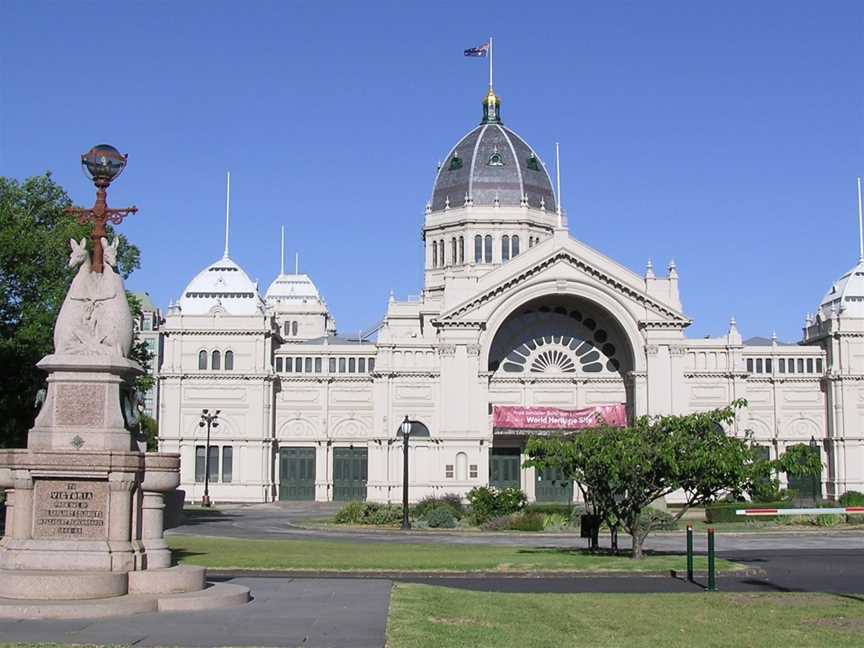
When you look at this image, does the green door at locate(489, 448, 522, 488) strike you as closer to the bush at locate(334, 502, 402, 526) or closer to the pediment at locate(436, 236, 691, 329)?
the pediment at locate(436, 236, 691, 329)

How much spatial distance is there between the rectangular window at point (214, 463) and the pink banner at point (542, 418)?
1887 centimetres

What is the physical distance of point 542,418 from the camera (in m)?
80.0

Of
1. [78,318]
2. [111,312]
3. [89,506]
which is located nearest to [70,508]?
[89,506]

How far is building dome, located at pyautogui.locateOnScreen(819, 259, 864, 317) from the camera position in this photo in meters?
83.8

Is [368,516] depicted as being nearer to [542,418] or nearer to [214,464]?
[542,418]

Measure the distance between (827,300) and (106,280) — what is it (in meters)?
75.6

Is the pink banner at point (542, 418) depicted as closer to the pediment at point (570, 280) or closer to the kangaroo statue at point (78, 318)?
the pediment at point (570, 280)

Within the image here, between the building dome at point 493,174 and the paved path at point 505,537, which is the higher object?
the building dome at point 493,174

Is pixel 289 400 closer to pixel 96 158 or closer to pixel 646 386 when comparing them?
pixel 646 386

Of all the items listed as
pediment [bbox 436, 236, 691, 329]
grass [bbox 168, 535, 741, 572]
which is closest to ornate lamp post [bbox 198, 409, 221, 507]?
pediment [bbox 436, 236, 691, 329]

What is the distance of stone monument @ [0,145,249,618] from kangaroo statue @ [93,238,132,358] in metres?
0.02

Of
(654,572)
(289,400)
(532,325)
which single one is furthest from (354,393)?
(654,572)

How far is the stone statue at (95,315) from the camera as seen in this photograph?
19625 millimetres

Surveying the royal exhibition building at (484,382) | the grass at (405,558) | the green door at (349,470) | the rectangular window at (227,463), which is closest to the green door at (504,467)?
the royal exhibition building at (484,382)
